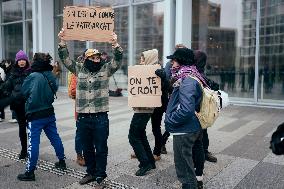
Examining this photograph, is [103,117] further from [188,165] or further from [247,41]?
[247,41]

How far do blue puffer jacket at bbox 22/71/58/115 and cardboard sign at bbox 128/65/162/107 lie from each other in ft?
4.30

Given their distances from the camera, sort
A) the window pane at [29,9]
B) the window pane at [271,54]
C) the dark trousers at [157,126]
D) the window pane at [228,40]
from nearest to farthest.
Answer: the dark trousers at [157,126] → the window pane at [271,54] → the window pane at [228,40] → the window pane at [29,9]

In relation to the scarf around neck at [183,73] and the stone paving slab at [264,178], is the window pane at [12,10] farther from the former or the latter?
the scarf around neck at [183,73]

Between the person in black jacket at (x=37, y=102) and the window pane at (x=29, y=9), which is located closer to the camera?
the person in black jacket at (x=37, y=102)

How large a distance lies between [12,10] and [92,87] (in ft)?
61.8

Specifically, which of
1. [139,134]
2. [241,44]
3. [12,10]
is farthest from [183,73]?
[12,10]

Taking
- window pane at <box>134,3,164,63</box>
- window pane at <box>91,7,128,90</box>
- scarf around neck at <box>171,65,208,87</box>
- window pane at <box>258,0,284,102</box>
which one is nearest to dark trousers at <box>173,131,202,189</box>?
scarf around neck at <box>171,65,208,87</box>

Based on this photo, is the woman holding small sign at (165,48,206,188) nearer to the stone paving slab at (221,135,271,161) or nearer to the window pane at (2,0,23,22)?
the stone paving slab at (221,135,271,161)

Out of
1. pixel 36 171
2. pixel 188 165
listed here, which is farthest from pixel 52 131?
pixel 188 165

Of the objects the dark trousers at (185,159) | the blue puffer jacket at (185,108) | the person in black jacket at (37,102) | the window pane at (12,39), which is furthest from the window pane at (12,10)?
the dark trousers at (185,159)

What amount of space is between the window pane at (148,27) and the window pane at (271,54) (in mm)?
3825

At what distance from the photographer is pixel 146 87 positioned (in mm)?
5273

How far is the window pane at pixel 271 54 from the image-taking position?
12078 millimetres

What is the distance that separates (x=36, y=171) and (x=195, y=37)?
30.7ft
